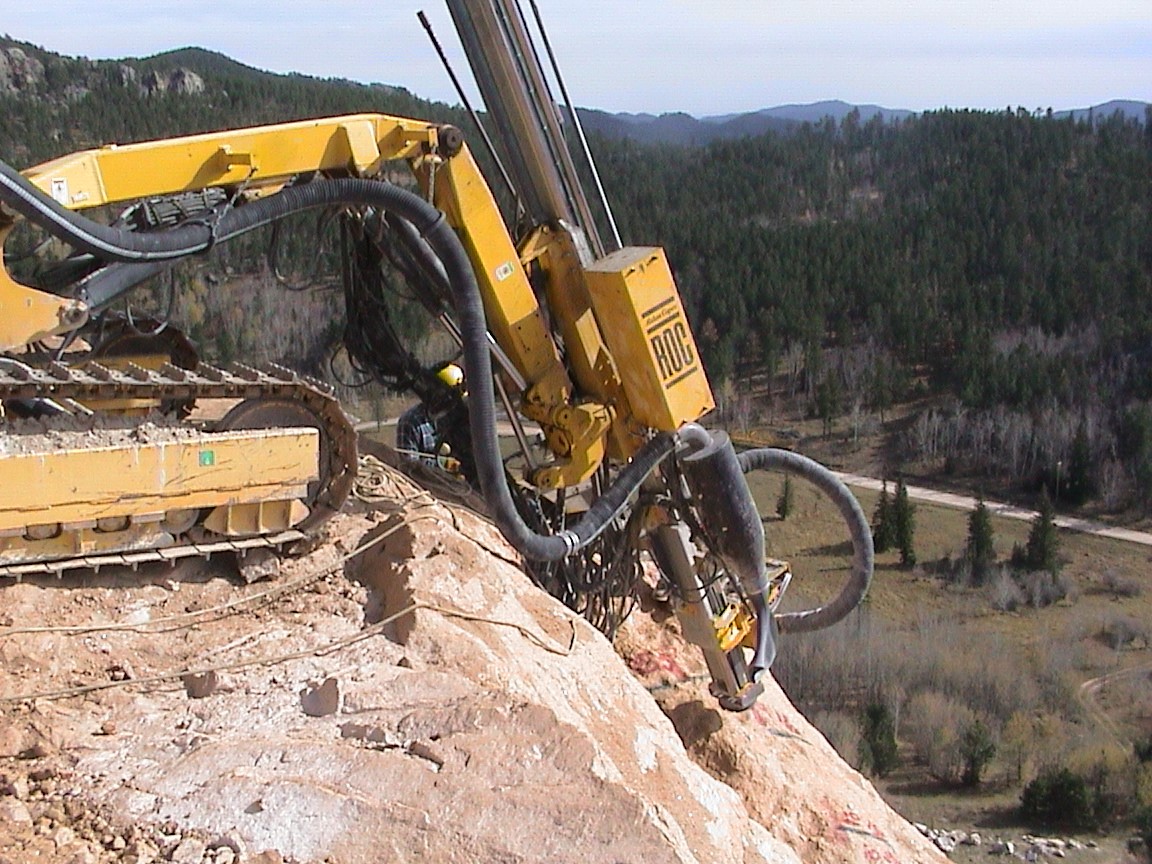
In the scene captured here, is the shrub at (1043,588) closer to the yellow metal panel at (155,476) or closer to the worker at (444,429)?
the worker at (444,429)

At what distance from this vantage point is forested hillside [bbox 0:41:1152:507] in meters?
45.4

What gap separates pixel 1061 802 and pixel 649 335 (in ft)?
61.3

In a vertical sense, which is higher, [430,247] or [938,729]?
[430,247]

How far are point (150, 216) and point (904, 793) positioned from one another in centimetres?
2118

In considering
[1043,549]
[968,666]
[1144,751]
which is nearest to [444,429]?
[1144,751]

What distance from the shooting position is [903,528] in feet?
115

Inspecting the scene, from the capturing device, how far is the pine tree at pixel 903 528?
34.9 m

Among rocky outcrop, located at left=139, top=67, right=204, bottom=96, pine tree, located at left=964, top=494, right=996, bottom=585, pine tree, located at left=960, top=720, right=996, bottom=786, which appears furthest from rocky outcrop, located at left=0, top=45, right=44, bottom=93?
pine tree, located at left=960, top=720, right=996, bottom=786

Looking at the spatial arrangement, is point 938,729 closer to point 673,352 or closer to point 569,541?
point 673,352

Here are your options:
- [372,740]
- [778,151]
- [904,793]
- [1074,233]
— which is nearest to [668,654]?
[372,740]

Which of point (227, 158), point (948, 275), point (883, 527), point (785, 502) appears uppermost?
point (227, 158)

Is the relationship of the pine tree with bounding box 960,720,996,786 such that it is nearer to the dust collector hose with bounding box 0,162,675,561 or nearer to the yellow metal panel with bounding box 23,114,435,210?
the dust collector hose with bounding box 0,162,675,561

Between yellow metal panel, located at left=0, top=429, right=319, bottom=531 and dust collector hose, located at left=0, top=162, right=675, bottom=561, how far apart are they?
88 cm

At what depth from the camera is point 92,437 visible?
5777 millimetres
